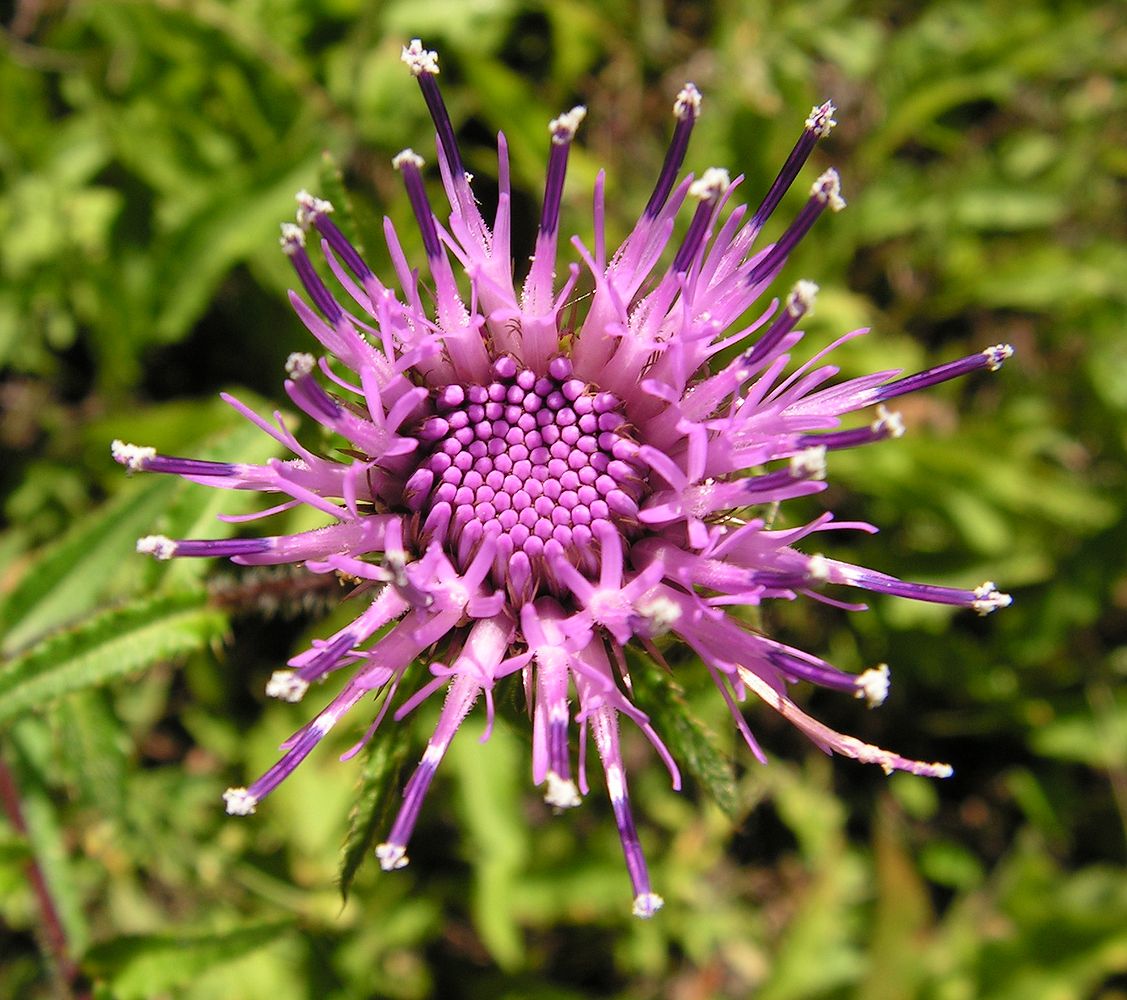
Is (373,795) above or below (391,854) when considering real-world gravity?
below

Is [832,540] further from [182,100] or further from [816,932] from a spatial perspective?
[182,100]

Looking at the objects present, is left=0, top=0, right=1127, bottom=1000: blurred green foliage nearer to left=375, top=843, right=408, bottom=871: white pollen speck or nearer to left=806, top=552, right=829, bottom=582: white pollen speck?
left=375, top=843, right=408, bottom=871: white pollen speck

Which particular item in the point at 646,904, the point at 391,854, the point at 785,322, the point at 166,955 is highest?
the point at 785,322

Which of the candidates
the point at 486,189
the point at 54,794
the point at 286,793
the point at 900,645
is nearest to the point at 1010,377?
the point at 900,645

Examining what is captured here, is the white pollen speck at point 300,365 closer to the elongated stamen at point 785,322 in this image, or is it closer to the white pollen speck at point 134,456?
the white pollen speck at point 134,456

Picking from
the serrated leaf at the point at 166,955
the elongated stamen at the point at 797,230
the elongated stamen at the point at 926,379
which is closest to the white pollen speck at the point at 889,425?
the elongated stamen at the point at 926,379

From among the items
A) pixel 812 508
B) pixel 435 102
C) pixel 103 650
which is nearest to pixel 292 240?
pixel 435 102

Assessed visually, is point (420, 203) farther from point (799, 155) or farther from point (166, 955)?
point (166, 955)

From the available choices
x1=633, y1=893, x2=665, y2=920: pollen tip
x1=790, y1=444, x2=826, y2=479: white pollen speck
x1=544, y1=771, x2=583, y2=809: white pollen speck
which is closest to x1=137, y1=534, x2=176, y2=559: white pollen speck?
x1=544, y1=771, x2=583, y2=809: white pollen speck
